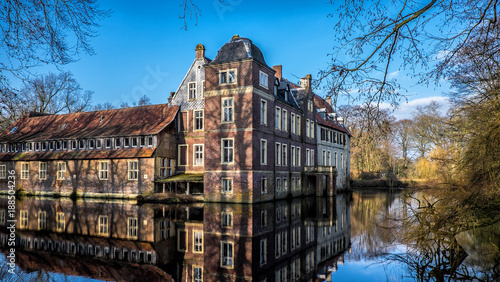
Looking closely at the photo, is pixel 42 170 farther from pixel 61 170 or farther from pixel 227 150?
pixel 227 150

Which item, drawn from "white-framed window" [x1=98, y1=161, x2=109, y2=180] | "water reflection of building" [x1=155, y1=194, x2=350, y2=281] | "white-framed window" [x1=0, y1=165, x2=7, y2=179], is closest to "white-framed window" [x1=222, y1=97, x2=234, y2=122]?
"water reflection of building" [x1=155, y1=194, x2=350, y2=281]

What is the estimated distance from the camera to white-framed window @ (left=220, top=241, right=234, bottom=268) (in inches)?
365

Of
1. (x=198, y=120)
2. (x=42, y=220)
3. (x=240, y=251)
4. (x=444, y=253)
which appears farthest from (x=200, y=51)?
(x=444, y=253)

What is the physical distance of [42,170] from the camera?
112 ft

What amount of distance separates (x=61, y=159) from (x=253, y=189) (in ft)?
60.9

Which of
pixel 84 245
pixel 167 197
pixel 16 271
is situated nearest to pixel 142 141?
pixel 167 197

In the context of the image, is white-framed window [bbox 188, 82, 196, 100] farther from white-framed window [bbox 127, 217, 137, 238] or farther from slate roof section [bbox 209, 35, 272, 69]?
white-framed window [bbox 127, 217, 137, 238]

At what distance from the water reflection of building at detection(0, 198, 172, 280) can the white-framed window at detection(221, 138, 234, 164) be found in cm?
815

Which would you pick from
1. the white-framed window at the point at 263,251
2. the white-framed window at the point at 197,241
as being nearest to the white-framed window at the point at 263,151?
the white-framed window at the point at 197,241

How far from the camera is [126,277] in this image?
824 centimetres

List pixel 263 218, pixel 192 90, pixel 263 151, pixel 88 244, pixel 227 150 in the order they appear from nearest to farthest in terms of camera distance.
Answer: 1. pixel 88 244
2. pixel 263 218
3. pixel 227 150
4. pixel 263 151
5. pixel 192 90

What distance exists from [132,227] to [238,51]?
15.3 meters

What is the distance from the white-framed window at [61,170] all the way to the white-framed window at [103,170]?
406 centimetres

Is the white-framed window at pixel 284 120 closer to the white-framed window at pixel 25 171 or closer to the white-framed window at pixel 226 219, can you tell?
the white-framed window at pixel 226 219
